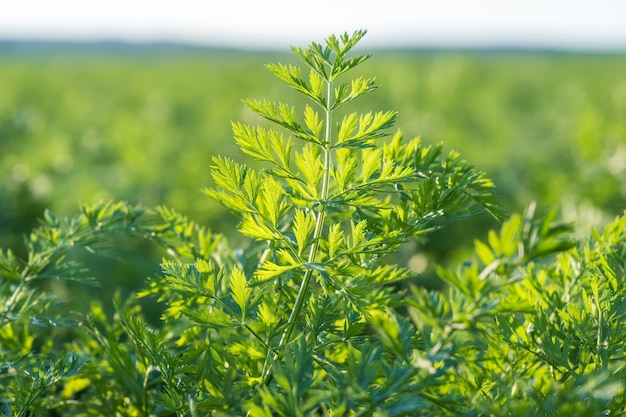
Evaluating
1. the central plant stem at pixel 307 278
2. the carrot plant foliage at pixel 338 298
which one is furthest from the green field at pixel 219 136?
the central plant stem at pixel 307 278

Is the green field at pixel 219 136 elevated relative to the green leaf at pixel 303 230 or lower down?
lower down

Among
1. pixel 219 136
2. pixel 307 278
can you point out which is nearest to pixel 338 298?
pixel 307 278

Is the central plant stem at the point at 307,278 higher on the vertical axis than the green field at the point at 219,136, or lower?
higher

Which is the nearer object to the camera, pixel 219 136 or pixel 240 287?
pixel 240 287

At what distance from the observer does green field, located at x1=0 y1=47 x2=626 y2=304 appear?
382cm

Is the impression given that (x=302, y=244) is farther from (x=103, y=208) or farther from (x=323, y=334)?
(x=103, y=208)

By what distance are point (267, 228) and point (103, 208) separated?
448 millimetres

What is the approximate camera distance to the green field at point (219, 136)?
382cm

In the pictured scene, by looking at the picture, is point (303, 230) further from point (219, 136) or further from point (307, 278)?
point (219, 136)

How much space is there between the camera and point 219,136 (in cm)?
736

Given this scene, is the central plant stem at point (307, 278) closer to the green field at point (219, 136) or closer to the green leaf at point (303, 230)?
the green leaf at point (303, 230)

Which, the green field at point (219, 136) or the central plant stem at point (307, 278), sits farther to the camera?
the green field at point (219, 136)

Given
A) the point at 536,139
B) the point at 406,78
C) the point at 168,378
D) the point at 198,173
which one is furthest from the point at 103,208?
the point at 406,78

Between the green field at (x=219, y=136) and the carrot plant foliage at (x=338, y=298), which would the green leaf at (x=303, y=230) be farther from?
the green field at (x=219, y=136)
